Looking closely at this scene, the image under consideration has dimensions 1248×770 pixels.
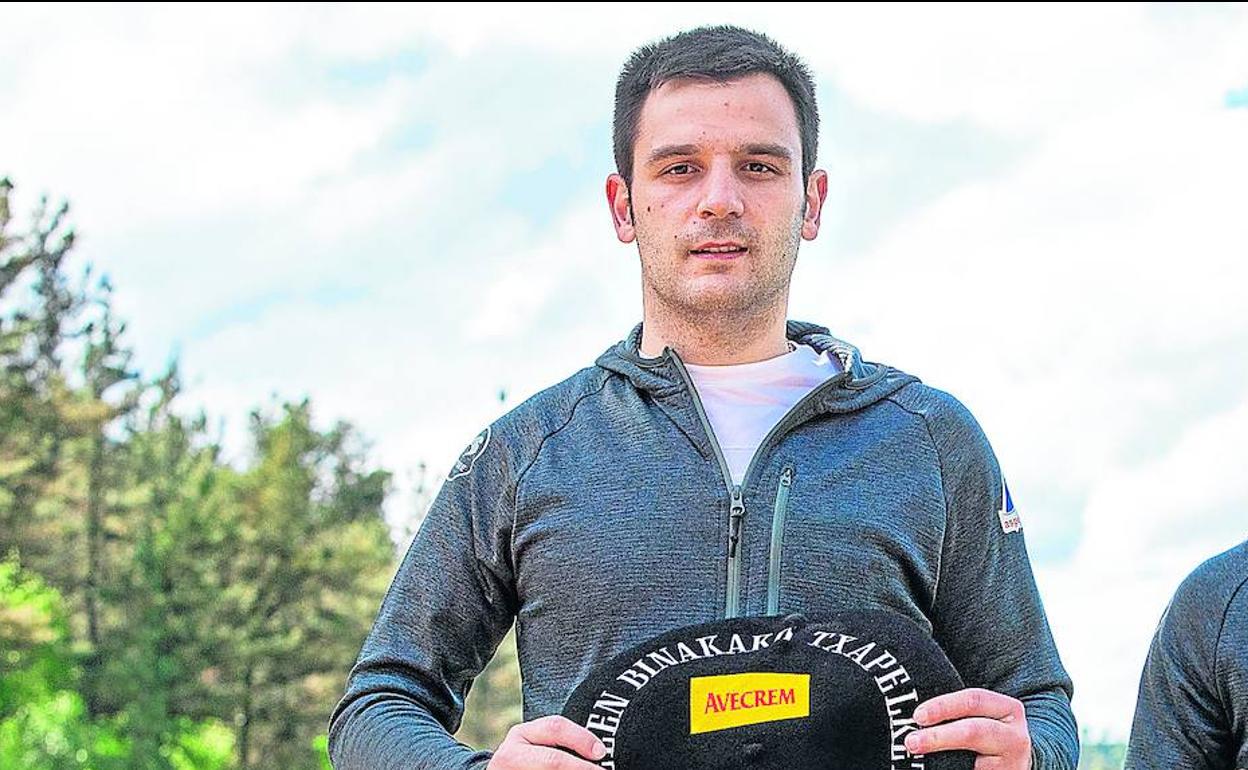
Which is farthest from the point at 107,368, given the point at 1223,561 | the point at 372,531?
the point at 1223,561

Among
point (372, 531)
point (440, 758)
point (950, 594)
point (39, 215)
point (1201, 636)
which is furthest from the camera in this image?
point (372, 531)

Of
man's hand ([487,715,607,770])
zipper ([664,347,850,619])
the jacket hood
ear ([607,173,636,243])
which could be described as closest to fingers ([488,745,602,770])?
man's hand ([487,715,607,770])

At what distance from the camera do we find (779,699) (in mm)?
2457

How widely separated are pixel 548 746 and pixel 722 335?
81 cm

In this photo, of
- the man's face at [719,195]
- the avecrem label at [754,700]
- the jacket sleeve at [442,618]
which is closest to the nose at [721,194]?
the man's face at [719,195]

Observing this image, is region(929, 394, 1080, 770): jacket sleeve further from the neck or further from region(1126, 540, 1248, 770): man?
region(1126, 540, 1248, 770): man

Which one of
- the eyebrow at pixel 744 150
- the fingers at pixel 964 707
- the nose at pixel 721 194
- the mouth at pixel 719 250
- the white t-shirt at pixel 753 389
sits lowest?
the fingers at pixel 964 707

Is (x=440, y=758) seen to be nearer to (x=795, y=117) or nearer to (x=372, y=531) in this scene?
(x=795, y=117)

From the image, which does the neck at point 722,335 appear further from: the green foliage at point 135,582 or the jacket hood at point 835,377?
the green foliage at point 135,582

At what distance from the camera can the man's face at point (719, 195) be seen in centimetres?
283

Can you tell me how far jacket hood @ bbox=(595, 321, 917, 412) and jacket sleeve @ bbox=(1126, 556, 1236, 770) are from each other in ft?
4.26

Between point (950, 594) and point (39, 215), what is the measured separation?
125ft

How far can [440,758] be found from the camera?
2.66 m

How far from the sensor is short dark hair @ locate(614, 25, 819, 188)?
2.96 m
